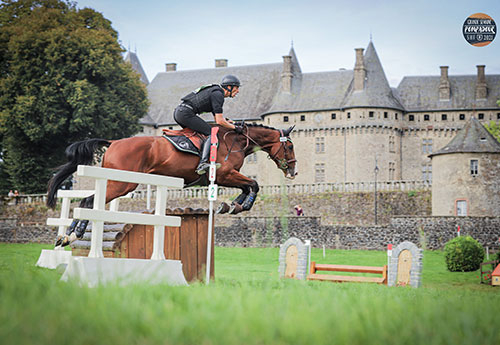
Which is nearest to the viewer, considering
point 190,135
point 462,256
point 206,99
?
point 190,135

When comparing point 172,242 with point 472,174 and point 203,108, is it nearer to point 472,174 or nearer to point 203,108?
point 203,108

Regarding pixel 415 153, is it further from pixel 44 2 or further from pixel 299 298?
pixel 299 298

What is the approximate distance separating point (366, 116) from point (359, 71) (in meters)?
4.78

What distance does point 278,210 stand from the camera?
47312 mm

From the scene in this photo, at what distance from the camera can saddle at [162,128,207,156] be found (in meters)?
9.26

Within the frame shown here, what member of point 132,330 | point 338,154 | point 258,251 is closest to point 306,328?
point 132,330

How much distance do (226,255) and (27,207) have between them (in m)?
19.9

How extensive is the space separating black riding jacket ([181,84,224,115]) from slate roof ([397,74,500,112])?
57.7m

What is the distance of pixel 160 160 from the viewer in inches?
359

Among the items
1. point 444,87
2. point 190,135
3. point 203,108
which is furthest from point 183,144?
point 444,87

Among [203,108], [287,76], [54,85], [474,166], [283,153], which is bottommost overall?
[283,153]

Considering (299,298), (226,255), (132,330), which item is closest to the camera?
(132,330)

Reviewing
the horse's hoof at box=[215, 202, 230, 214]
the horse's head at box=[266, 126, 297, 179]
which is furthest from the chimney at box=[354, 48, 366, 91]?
the horse's hoof at box=[215, 202, 230, 214]

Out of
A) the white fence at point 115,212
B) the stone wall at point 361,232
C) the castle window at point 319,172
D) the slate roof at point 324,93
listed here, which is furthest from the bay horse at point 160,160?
the castle window at point 319,172
